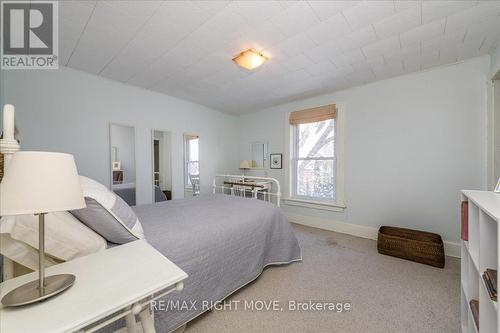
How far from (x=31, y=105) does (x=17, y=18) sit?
98cm

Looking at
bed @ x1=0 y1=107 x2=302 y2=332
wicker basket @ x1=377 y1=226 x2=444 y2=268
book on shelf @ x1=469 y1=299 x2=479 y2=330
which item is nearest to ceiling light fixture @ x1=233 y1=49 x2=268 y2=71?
bed @ x1=0 y1=107 x2=302 y2=332

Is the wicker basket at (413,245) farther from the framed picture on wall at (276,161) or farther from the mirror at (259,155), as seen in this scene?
the mirror at (259,155)

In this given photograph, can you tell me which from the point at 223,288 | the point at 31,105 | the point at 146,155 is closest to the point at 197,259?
the point at 223,288

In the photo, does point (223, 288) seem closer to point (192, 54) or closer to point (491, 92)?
point (192, 54)

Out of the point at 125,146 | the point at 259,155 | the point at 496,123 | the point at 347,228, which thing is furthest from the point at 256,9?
the point at 347,228

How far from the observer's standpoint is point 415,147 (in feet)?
8.70

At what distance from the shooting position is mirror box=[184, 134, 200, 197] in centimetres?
378

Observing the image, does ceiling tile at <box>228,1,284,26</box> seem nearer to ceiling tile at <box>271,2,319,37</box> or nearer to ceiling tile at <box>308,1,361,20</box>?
ceiling tile at <box>271,2,319,37</box>

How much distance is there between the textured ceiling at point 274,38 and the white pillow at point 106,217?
1462 mm

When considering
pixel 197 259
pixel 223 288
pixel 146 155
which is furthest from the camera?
pixel 146 155

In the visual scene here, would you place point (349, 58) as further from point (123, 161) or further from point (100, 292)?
point (123, 161)

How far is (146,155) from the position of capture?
3.24 m

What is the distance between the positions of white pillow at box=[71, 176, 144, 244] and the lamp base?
314mm

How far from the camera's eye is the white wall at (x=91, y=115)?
224 cm
